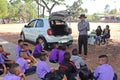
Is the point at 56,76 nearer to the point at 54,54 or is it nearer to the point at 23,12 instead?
the point at 54,54

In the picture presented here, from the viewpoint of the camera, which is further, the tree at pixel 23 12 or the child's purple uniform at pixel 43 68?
the tree at pixel 23 12

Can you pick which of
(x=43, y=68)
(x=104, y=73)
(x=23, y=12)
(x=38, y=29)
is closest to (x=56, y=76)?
(x=43, y=68)

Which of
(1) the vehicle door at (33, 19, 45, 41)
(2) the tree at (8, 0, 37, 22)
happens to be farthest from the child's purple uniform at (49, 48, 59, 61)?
(2) the tree at (8, 0, 37, 22)

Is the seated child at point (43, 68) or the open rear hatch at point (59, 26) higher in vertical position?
the open rear hatch at point (59, 26)

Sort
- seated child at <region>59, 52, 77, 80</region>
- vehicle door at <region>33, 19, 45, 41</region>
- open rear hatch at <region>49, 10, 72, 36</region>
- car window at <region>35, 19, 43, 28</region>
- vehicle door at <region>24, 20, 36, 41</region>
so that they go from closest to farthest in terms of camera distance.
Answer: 1. seated child at <region>59, 52, 77, 80</region>
2. open rear hatch at <region>49, 10, 72, 36</region>
3. vehicle door at <region>33, 19, 45, 41</region>
4. car window at <region>35, 19, 43, 28</region>
5. vehicle door at <region>24, 20, 36, 41</region>

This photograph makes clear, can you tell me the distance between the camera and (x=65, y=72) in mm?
7176

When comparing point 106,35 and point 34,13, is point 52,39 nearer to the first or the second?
point 106,35

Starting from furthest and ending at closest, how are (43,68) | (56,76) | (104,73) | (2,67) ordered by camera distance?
(2,67), (43,68), (56,76), (104,73)

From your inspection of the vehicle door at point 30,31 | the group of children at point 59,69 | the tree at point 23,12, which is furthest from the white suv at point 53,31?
the tree at point 23,12

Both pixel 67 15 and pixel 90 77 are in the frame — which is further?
pixel 67 15

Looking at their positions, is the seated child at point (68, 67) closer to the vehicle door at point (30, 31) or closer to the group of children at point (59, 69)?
the group of children at point (59, 69)

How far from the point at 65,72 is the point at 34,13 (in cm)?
12005

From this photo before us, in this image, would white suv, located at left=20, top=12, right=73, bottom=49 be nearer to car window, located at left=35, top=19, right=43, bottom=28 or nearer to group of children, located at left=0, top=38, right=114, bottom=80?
car window, located at left=35, top=19, right=43, bottom=28

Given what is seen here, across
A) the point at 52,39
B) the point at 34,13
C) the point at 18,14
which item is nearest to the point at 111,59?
the point at 52,39
